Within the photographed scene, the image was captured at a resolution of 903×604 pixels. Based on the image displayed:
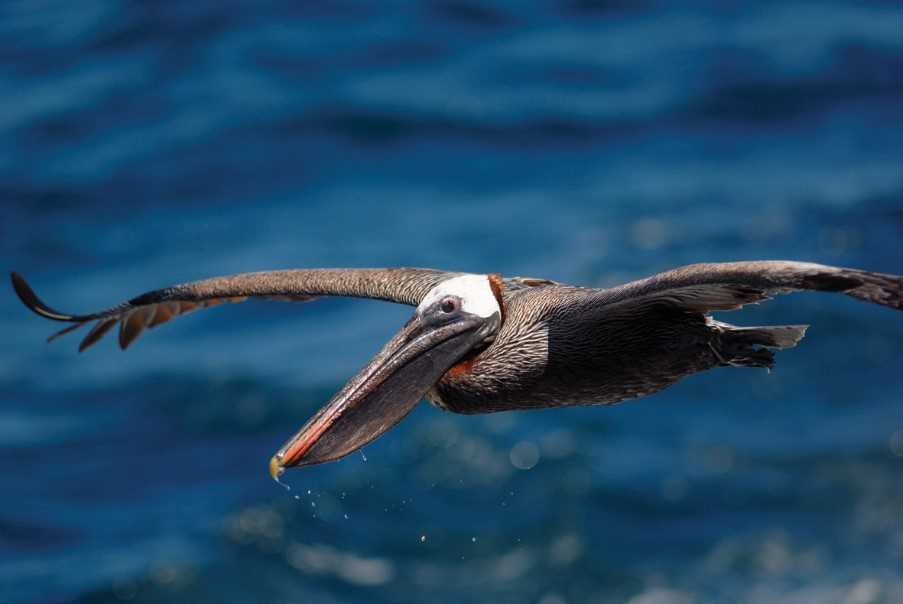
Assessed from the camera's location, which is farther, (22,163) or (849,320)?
(22,163)

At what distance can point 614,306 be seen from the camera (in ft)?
26.0

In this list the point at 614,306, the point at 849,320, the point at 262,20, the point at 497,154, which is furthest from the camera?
the point at 262,20

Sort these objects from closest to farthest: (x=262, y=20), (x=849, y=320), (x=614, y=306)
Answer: (x=614, y=306) < (x=849, y=320) < (x=262, y=20)

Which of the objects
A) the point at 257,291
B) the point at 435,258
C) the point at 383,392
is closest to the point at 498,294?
the point at 383,392

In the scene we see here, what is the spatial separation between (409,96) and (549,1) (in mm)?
5495

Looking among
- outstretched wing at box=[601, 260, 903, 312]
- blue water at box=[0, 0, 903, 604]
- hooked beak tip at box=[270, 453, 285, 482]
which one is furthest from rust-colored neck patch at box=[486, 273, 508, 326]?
blue water at box=[0, 0, 903, 604]

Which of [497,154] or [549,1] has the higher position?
[549,1]

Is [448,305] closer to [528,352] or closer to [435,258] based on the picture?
[528,352]

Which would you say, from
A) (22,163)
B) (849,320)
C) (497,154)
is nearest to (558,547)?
(849,320)

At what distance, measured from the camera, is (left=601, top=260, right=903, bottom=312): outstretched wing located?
671cm

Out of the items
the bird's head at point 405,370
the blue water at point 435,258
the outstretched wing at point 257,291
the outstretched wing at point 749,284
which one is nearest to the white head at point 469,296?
the bird's head at point 405,370

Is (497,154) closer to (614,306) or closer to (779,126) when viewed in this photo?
(779,126)

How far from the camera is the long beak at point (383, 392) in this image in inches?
312

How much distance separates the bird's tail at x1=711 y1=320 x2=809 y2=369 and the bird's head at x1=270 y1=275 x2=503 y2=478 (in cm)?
130
